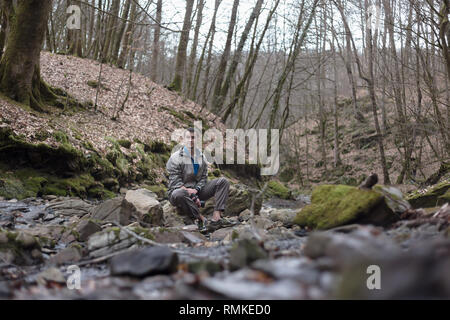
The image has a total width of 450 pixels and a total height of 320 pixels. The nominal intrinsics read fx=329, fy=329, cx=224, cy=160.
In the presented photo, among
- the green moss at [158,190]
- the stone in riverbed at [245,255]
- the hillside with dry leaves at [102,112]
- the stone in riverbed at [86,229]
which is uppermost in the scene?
the hillside with dry leaves at [102,112]

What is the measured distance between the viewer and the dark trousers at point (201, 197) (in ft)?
17.8

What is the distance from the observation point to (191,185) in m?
5.76

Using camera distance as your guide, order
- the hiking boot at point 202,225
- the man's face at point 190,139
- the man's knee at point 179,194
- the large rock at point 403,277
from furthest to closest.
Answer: the man's face at point 190,139 → the man's knee at point 179,194 → the hiking boot at point 202,225 → the large rock at point 403,277

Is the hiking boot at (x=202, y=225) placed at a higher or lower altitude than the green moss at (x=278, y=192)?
higher

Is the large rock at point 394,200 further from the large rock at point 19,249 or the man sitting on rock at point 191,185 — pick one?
the large rock at point 19,249

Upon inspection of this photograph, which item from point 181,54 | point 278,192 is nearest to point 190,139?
point 278,192

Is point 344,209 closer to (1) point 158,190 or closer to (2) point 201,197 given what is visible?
(2) point 201,197

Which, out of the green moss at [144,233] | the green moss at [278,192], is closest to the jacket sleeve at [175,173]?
the green moss at [144,233]

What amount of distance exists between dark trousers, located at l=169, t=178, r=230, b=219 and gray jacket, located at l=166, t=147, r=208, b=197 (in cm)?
16

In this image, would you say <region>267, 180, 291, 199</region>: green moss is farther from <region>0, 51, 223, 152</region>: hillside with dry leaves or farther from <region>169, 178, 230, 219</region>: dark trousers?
<region>169, 178, 230, 219</region>: dark trousers

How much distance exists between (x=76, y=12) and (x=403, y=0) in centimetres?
1392

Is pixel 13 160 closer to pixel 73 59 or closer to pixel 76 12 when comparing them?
pixel 73 59

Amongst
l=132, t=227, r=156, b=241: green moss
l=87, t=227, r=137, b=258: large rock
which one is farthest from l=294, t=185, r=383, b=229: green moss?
l=87, t=227, r=137, b=258: large rock

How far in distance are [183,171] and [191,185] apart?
11.2 inches
